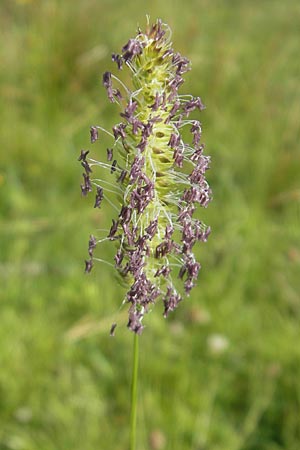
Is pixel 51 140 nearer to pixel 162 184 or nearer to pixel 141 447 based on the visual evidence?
pixel 141 447

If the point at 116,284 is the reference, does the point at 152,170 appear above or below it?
below

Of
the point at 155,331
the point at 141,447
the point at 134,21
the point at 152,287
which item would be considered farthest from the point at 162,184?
the point at 134,21

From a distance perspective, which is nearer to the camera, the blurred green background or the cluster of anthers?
the cluster of anthers

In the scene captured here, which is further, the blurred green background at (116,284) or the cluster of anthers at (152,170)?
the blurred green background at (116,284)
